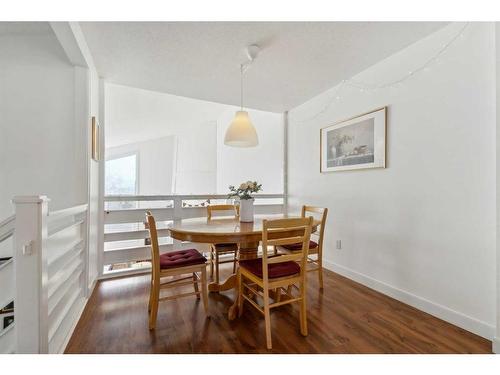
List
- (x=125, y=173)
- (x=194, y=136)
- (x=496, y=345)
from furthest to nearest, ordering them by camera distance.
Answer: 1. (x=194, y=136)
2. (x=125, y=173)
3. (x=496, y=345)

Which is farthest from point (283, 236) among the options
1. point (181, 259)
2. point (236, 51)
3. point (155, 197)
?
point (155, 197)

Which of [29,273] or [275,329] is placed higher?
[29,273]

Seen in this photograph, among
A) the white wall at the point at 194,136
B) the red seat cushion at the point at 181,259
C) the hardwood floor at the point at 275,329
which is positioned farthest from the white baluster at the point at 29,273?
the white wall at the point at 194,136

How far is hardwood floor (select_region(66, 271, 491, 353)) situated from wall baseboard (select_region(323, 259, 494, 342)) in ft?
0.17

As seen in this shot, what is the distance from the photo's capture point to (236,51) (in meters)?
2.33

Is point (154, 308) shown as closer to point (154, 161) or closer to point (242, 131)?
point (242, 131)

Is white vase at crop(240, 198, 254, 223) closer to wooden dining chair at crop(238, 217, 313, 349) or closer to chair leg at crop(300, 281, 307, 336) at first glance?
wooden dining chair at crop(238, 217, 313, 349)

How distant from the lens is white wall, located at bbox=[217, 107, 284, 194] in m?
4.32

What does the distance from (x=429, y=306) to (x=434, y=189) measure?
39.0 inches

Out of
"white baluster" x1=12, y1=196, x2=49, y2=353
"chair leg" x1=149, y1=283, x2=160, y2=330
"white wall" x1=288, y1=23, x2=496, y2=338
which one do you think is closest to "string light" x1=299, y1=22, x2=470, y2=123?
"white wall" x1=288, y1=23, x2=496, y2=338

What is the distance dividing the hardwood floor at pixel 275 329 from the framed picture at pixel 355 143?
1.40 metres

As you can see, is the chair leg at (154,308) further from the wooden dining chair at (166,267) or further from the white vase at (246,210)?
the white vase at (246,210)

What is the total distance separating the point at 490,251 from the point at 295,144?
2647 mm

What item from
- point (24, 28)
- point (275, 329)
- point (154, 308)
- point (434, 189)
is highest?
point (24, 28)
